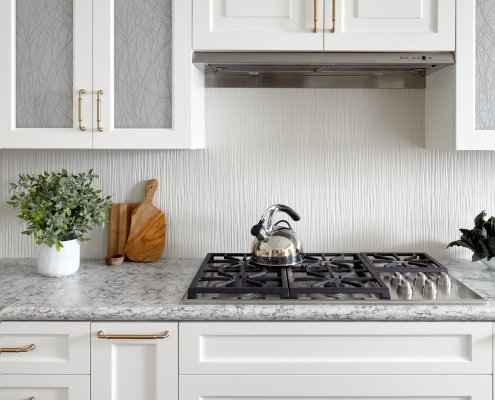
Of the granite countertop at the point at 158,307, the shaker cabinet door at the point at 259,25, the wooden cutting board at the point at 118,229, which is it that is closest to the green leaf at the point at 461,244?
the granite countertop at the point at 158,307

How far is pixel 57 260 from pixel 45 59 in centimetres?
75

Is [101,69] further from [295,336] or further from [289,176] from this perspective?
[295,336]

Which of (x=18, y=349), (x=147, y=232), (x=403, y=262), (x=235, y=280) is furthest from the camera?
(x=147, y=232)

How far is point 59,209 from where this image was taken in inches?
77.5

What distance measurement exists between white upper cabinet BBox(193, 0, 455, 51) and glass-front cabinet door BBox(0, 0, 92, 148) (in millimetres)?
489

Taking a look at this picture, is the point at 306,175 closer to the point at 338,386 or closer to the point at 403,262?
the point at 403,262

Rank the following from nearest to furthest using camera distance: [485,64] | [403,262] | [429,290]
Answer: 1. [429,290]
2. [485,64]
3. [403,262]

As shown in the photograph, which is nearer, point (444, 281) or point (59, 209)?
point (444, 281)

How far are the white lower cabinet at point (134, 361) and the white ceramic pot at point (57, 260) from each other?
17.8 inches

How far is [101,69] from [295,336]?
118cm

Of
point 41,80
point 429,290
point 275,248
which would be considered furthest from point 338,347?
point 41,80

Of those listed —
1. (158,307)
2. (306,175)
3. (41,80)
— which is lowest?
(158,307)

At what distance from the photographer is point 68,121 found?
1972 mm

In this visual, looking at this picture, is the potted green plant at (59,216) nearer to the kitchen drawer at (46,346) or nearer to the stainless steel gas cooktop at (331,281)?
the kitchen drawer at (46,346)
